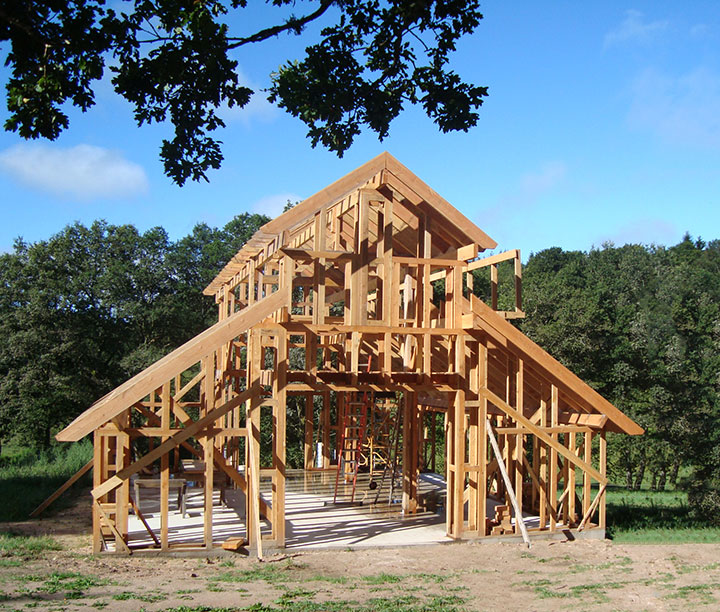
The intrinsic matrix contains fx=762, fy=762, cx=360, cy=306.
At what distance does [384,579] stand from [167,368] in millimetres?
4357

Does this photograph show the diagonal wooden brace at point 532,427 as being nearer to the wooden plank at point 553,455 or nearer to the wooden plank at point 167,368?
the wooden plank at point 553,455

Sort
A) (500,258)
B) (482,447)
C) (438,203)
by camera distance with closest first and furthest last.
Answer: (438,203) < (500,258) < (482,447)

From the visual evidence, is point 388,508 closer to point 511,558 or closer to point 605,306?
point 511,558

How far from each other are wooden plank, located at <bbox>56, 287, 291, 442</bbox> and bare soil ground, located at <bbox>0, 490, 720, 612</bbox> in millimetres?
1983

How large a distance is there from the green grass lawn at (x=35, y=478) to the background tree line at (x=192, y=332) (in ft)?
11.9

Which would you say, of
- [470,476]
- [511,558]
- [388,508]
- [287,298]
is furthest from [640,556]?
[287,298]

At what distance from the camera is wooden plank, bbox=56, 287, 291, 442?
426 inches

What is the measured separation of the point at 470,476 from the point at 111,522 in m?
5.99

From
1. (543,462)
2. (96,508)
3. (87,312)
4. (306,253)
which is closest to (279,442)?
(96,508)

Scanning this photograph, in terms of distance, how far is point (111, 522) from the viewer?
1128cm

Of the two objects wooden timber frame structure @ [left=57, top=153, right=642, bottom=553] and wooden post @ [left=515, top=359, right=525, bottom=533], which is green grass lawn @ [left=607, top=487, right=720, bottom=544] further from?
wooden post @ [left=515, top=359, right=525, bottom=533]

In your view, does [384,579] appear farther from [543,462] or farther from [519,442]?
[543,462]

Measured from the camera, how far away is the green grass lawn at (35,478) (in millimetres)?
16109

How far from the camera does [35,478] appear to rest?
66.5 feet
